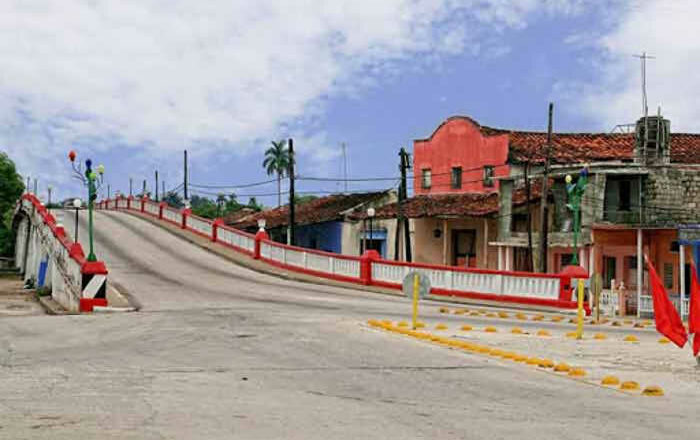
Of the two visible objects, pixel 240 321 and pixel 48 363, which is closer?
pixel 48 363

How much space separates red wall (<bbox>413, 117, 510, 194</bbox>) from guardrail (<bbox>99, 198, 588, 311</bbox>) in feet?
43.0

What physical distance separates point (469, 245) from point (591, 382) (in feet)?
121

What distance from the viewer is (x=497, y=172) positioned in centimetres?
4716

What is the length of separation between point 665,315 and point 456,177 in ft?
120

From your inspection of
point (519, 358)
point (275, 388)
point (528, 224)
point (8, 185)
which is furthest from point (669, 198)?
point (8, 185)

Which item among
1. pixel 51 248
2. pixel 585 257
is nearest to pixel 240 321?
pixel 51 248

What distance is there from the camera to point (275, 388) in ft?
35.0

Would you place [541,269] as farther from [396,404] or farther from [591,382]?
[396,404]

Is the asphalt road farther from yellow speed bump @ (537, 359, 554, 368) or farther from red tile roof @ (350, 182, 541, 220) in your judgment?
red tile roof @ (350, 182, 541, 220)

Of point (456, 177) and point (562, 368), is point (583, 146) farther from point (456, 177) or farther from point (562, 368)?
point (562, 368)

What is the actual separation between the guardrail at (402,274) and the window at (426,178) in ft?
42.1


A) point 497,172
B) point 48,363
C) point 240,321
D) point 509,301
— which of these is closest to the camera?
point 48,363

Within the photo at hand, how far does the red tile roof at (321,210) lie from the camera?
54719 mm

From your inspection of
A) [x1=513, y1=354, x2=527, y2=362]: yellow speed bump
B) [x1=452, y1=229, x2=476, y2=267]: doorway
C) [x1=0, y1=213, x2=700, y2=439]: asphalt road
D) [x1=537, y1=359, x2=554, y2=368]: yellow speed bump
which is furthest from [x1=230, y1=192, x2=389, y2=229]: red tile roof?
[x1=537, y1=359, x2=554, y2=368]: yellow speed bump
